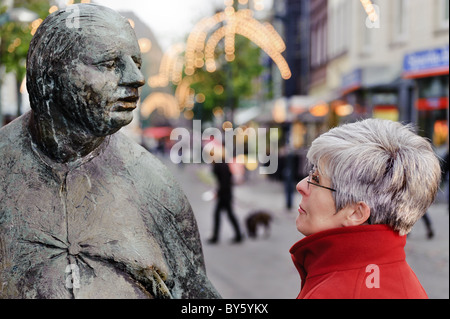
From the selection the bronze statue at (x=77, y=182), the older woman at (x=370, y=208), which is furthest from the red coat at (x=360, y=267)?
the bronze statue at (x=77, y=182)

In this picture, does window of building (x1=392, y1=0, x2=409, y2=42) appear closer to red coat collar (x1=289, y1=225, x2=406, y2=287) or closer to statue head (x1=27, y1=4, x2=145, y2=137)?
red coat collar (x1=289, y1=225, x2=406, y2=287)

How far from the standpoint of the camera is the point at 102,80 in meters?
1.45

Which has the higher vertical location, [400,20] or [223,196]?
[400,20]

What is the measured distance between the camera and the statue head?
144 cm

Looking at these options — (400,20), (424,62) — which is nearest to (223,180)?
Answer: (424,62)

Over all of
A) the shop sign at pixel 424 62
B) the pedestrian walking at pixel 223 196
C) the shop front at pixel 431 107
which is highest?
the shop sign at pixel 424 62

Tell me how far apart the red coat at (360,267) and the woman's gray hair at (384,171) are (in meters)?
0.06

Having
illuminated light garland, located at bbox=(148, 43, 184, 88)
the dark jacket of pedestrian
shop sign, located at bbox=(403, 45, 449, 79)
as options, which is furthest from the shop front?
illuminated light garland, located at bbox=(148, 43, 184, 88)

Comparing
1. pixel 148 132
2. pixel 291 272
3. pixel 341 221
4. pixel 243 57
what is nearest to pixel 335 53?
pixel 243 57

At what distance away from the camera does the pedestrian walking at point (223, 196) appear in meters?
11.0

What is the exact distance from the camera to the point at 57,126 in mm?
1500

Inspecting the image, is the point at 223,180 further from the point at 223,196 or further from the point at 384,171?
the point at 384,171

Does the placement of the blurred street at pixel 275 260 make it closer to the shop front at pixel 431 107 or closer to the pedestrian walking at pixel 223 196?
the pedestrian walking at pixel 223 196

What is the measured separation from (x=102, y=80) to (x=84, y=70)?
0.16 ft
